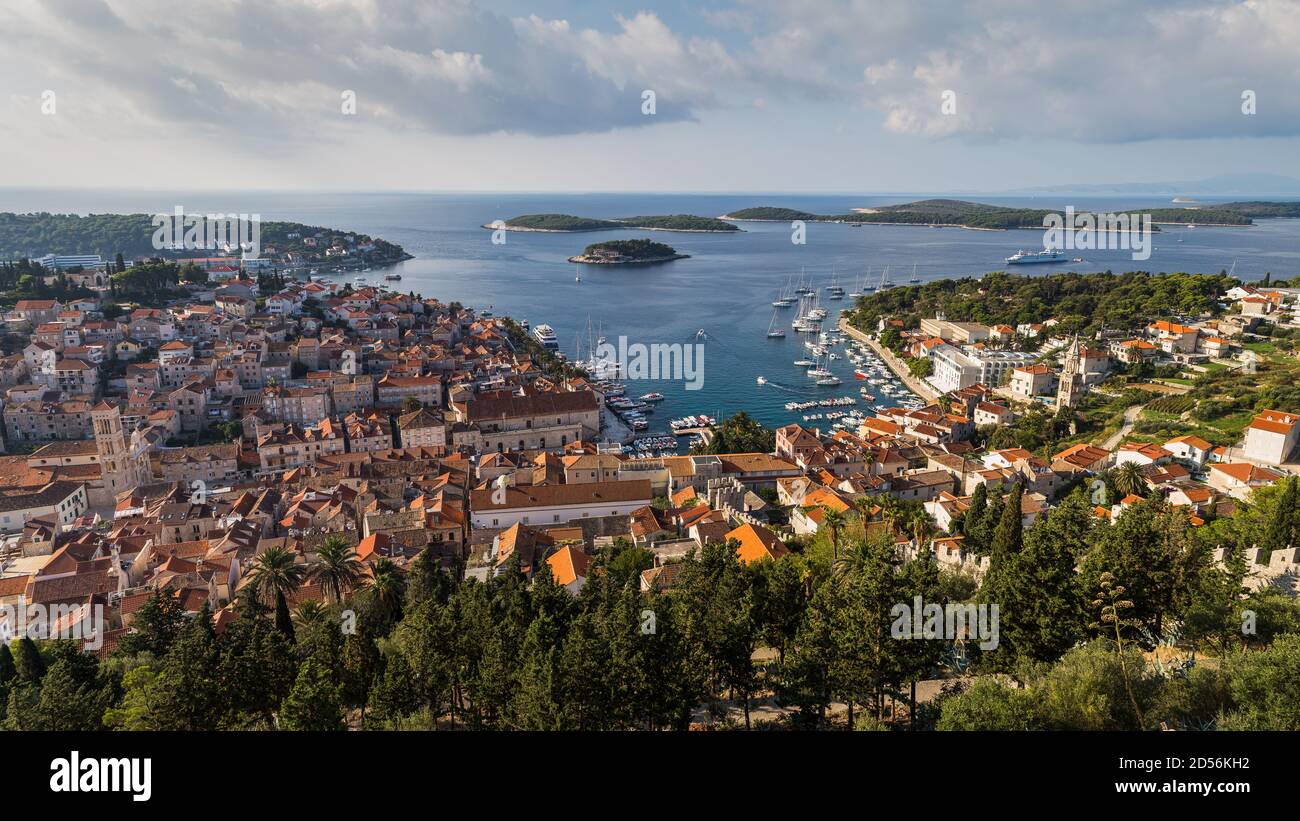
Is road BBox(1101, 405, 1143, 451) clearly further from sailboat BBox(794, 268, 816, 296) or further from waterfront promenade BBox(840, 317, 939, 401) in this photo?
sailboat BBox(794, 268, 816, 296)

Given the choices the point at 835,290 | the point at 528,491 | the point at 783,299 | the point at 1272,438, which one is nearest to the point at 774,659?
the point at 528,491

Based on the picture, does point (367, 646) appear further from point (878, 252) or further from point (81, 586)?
point (878, 252)

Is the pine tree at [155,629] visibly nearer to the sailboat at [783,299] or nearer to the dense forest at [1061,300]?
the dense forest at [1061,300]

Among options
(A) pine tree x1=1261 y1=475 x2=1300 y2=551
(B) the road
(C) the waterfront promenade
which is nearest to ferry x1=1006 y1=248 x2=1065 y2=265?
(C) the waterfront promenade

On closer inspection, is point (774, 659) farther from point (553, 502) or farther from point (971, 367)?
point (971, 367)

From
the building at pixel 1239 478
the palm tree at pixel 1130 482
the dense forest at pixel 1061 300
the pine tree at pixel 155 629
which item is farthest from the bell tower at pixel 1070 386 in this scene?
the pine tree at pixel 155 629
